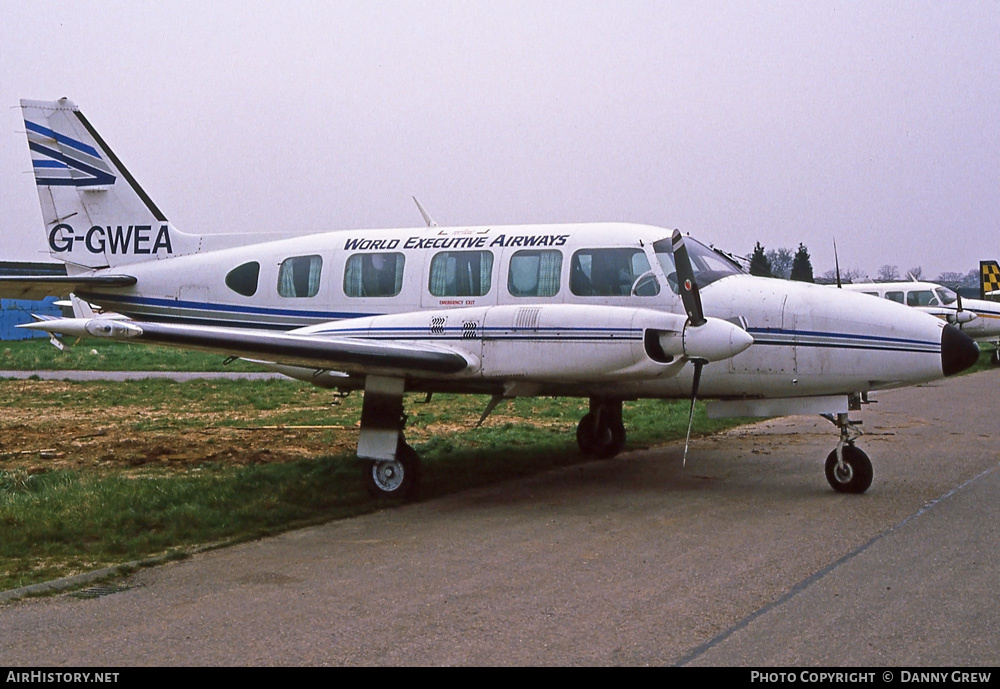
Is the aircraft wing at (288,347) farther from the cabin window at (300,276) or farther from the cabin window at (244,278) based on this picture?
the cabin window at (244,278)

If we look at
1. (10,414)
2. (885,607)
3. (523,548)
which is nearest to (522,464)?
(523,548)

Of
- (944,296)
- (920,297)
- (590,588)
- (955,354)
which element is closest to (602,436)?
(955,354)

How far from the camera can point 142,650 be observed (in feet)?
16.7

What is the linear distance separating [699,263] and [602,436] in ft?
10.2

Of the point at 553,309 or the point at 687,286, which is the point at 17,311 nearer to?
the point at 553,309

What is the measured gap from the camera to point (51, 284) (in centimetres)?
1175

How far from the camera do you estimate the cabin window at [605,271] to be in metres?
9.92

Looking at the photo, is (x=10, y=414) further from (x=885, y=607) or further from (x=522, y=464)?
(x=885, y=607)

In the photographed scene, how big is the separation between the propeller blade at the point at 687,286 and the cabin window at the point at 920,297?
24127mm

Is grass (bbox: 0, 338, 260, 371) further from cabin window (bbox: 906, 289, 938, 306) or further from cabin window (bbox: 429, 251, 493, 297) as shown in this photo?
cabin window (bbox: 906, 289, 938, 306)

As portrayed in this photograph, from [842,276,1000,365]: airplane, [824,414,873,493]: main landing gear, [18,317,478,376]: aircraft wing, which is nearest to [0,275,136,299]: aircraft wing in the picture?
[18,317,478,376]: aircraft wing

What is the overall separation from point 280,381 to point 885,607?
66.1ft

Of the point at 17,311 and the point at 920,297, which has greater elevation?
the point at 920,297

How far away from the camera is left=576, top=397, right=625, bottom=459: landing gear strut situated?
12.4 meters
